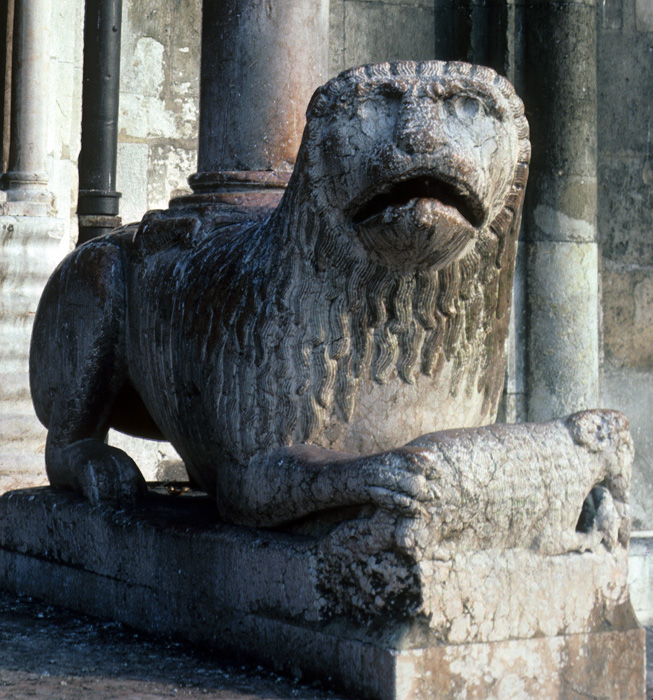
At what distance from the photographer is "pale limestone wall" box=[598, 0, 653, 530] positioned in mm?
6105

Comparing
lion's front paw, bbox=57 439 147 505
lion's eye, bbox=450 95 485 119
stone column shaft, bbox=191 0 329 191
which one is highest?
stone column shaft, bbox=191 0 329 191

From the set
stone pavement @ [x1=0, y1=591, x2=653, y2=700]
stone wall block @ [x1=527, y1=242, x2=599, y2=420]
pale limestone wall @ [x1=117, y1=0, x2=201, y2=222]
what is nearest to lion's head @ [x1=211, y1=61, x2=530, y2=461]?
stone pavement @ [x1=0, y1=591, x2=653, y2=700]

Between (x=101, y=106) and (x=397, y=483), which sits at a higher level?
(x=101, y=106)

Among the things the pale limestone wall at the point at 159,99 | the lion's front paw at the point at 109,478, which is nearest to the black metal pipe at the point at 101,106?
the pale limestone wall at the point at 159,99

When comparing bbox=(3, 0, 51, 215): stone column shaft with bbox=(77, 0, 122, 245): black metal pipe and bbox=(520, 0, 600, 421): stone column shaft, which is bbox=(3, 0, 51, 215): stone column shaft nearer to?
bbox=(77, 0, 122, 245): black metal pipe

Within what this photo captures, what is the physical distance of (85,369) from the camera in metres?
2.98

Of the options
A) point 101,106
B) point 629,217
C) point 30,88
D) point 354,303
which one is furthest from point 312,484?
point 629,217

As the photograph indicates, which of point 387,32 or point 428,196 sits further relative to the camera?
point 387,32

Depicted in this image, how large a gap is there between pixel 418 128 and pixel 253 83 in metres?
1.30

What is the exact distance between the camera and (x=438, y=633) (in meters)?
2.05

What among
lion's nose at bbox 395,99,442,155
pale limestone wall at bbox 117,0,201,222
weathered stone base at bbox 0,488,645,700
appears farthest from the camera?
pale limestone wall at bbox 117,0,201,222

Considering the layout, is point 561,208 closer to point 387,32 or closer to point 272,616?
point 387,32

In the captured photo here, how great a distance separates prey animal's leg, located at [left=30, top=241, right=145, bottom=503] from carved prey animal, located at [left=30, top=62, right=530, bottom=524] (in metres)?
0.19

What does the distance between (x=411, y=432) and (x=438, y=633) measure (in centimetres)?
49
